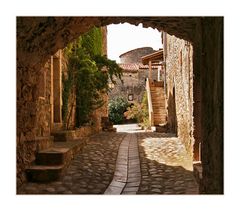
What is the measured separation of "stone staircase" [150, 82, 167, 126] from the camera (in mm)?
16484

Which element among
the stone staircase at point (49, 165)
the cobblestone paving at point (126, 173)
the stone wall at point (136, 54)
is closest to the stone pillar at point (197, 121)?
the cobblestone paving at point (126, 173)

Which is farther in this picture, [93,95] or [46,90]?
[93,95]

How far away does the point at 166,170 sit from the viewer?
631 centimetres

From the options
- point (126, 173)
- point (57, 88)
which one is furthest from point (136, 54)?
point (126, 173)

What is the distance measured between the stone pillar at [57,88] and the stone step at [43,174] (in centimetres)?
337

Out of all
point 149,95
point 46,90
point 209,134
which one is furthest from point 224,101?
point 149,95

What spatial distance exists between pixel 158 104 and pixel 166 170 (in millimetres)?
11330

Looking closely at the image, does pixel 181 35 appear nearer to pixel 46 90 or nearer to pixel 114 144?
pixel 46 90

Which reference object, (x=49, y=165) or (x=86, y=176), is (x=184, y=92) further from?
(x=49, y=165)

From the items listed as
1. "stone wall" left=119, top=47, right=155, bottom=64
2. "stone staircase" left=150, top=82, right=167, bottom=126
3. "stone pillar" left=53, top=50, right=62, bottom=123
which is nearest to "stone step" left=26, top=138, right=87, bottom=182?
"stone pillar" left=53, top=50, right=62, bottom=123

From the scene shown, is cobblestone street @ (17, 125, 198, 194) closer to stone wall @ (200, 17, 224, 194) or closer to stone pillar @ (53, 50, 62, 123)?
stone pillar @ (53, 50, 62, 123)

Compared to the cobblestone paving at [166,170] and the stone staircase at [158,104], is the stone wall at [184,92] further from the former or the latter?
the stone staircase at [158,104]
